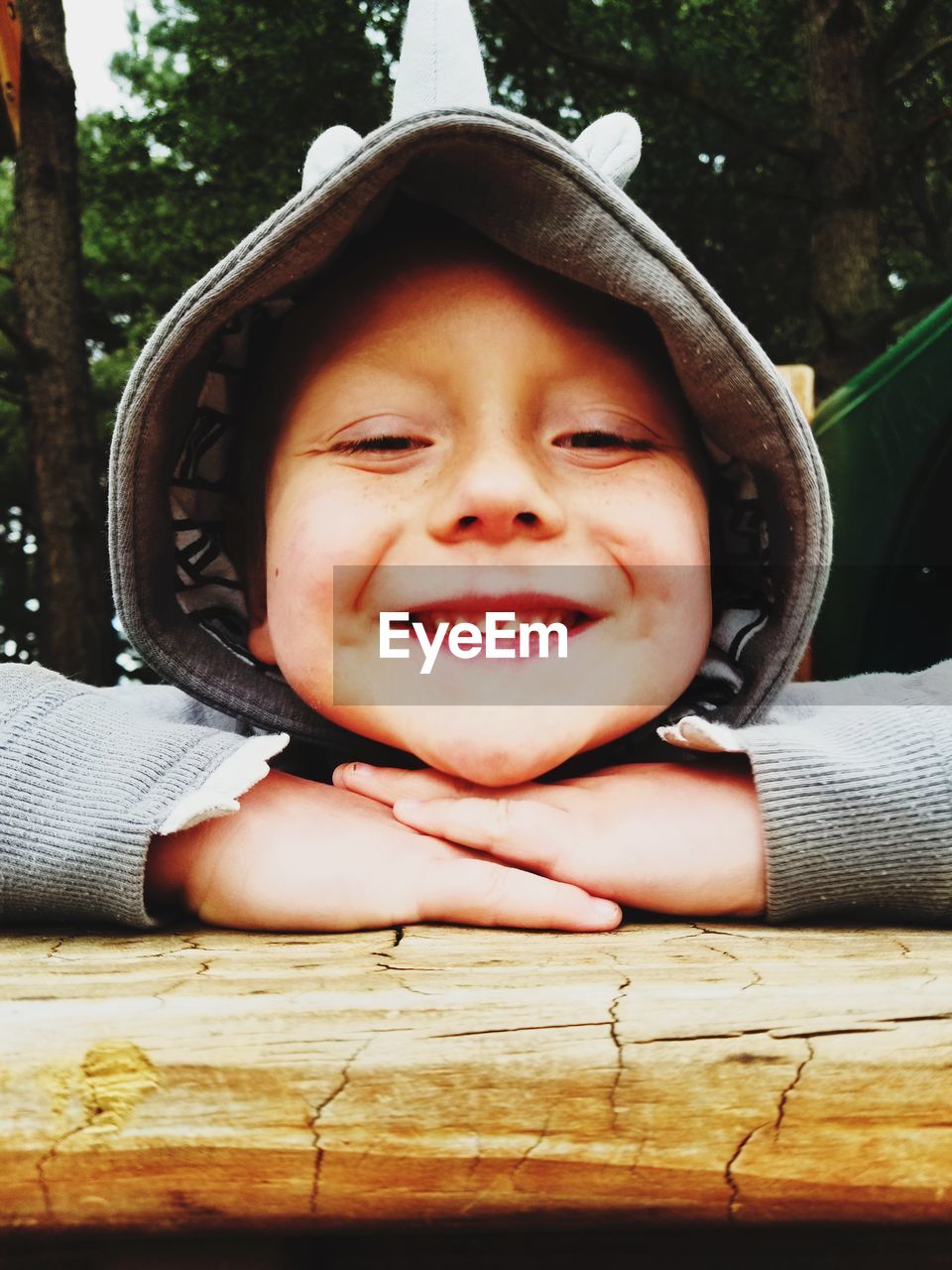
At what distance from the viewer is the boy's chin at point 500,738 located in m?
0.78

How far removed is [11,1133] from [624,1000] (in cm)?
26

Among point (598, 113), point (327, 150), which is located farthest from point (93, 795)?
point (598, 113)

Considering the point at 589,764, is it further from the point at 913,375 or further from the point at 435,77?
the point at 913,375

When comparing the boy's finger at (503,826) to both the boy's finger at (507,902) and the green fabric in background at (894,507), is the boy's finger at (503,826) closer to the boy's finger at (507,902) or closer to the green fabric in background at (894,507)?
the boy's finger at (507,902)

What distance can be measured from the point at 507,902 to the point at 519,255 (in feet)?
1.67

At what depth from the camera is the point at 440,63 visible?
103 cm

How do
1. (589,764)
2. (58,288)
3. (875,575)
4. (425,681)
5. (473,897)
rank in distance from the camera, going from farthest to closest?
(58,288)
(875,575)
(589,764)
(425,681)
(473,897)

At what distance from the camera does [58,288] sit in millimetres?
2891

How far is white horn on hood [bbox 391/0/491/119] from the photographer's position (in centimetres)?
102

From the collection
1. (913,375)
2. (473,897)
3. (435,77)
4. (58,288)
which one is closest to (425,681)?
(473,897)

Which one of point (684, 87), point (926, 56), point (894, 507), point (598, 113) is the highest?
point (598, 113)

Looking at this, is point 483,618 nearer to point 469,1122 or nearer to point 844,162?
point 469,1122

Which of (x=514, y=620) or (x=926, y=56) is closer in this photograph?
(x=514, y=620)

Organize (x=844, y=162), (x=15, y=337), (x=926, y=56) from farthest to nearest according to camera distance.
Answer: (x=926, y=56) → (x=844, y=162) → (x=15, y=337)
